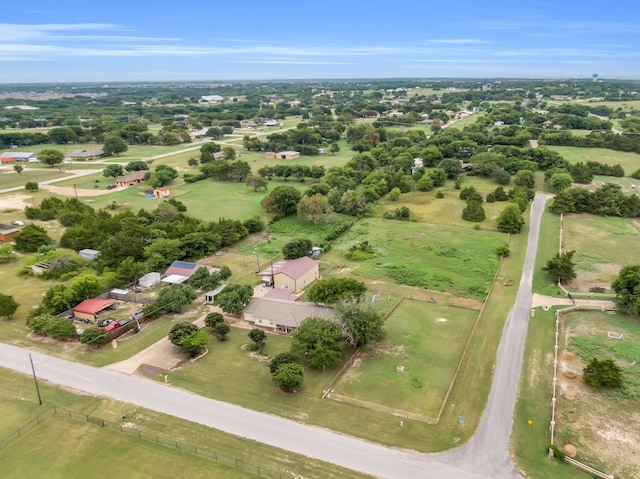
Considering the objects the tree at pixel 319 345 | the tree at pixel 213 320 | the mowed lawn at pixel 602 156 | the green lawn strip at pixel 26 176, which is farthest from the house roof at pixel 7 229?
the mowed lawn at pixel 602 156

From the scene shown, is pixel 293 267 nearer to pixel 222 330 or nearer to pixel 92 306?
pixel 222 330

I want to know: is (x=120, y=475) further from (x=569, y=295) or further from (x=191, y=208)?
(x=191, y=208)

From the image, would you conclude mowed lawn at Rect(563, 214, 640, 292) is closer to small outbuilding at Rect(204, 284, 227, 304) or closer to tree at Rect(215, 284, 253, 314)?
tree at Rect(215, 284, 253, 314)

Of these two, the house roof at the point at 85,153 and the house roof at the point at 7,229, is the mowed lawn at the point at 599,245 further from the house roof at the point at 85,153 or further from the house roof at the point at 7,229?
the house roof at the point at 85,153

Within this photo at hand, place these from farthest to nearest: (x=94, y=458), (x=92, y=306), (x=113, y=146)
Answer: (x=113, y=146) → (x=92, y=306) → (x=94, y=458)

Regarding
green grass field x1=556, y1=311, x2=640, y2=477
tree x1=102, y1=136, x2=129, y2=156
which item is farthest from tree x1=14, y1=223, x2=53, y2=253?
tree x1=102, y1=136, x2=129, y2=156

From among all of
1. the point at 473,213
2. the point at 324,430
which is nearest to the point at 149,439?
the point at 324,430
